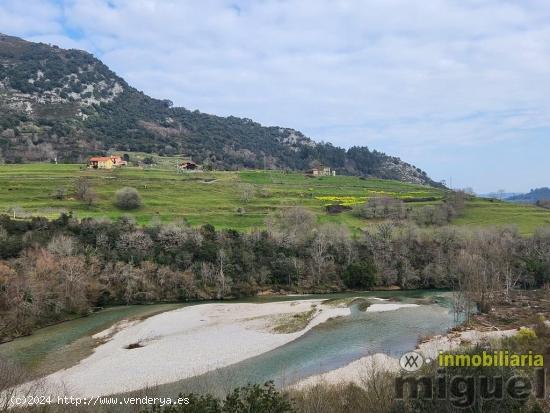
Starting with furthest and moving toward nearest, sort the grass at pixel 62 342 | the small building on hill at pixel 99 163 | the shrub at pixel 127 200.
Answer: the small building on hill at pixel 99 163, the shrub at pixel 127 200, the grass at pixel 62 342

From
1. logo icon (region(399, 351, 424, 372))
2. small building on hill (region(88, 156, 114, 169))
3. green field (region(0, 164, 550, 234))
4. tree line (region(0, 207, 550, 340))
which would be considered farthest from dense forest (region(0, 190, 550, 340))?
small building on hill (region(88, 156, 114, 169))

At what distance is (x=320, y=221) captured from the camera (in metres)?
85.9

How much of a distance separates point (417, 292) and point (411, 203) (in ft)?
145

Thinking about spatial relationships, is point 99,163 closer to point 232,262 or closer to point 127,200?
point 127,200

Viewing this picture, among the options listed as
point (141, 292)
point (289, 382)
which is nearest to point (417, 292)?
point (141, 292)

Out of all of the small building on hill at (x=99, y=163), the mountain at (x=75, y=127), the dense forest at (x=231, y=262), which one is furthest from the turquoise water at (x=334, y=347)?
the mountain at (x=75, y=127)

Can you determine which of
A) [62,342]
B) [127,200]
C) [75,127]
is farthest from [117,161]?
[62,342]

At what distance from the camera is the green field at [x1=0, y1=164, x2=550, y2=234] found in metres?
79.6

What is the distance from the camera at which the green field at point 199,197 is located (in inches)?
3132

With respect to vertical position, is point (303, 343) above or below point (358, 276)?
below

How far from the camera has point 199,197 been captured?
95.6m

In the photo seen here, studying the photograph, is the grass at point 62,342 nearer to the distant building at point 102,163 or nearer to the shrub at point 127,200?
the shrub at point 127,200

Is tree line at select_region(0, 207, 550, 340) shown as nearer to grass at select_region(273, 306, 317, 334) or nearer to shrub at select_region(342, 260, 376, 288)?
shrub at select_region(342, 260, 376, 288)

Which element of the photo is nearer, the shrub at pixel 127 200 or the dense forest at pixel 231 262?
the dense forest at pixel 231 262
